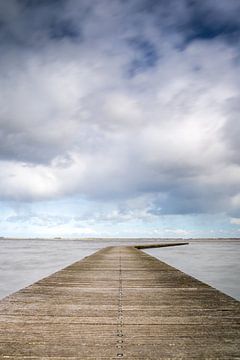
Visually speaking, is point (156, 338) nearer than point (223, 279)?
Yes

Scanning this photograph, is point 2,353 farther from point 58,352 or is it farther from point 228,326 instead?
point 228,326

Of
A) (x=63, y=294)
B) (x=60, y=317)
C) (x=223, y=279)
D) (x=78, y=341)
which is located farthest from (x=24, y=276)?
(x=78, y=341)

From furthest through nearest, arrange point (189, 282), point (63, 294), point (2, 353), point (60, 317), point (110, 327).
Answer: point (189, 282), point (63, 294), point (60, 317), point (110, 327), point (2, 353)

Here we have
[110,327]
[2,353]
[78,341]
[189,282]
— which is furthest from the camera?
[189,282]

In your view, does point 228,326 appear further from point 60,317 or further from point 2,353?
point 2,353

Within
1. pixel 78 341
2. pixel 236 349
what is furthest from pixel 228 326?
pixel 78 341

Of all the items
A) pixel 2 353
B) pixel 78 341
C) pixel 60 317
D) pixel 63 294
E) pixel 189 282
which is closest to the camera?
pixel 2 353

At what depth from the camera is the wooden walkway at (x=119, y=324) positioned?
4.07 meters

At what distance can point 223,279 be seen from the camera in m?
18.8

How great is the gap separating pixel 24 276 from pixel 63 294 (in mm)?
12613

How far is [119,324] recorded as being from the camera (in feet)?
17.1

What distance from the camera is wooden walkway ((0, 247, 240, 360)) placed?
4.07 meters

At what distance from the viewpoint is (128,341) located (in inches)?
175

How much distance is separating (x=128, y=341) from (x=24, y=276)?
54.0 ft
